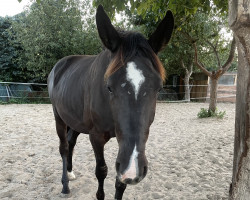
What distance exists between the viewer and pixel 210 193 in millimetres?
2807

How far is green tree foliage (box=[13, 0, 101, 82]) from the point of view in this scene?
12.3 m

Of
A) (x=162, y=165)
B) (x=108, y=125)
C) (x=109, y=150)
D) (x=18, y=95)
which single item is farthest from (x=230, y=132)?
(x=18, y=95)

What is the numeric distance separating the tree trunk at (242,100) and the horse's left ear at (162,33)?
0.47m

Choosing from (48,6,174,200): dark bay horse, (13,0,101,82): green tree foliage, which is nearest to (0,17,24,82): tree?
(13,0,101,82): green tree foliage

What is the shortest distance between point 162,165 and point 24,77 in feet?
45.2

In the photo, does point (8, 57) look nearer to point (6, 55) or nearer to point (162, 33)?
point (6, 55)

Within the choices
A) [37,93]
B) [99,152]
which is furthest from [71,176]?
[37,93]

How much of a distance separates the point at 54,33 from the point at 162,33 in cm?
1240

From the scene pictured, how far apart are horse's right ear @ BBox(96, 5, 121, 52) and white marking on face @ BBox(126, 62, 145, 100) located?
35 cm

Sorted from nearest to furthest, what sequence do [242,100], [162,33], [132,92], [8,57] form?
[132,92], [242,100], [162,33], [8,57]

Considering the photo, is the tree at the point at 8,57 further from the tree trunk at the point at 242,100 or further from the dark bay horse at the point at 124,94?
the tree trunk at the point at 242,100

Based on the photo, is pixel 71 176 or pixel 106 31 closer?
pixel 106 31

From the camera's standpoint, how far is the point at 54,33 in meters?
12.7

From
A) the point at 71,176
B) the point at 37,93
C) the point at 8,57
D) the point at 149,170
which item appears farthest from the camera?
the point at 8,57
